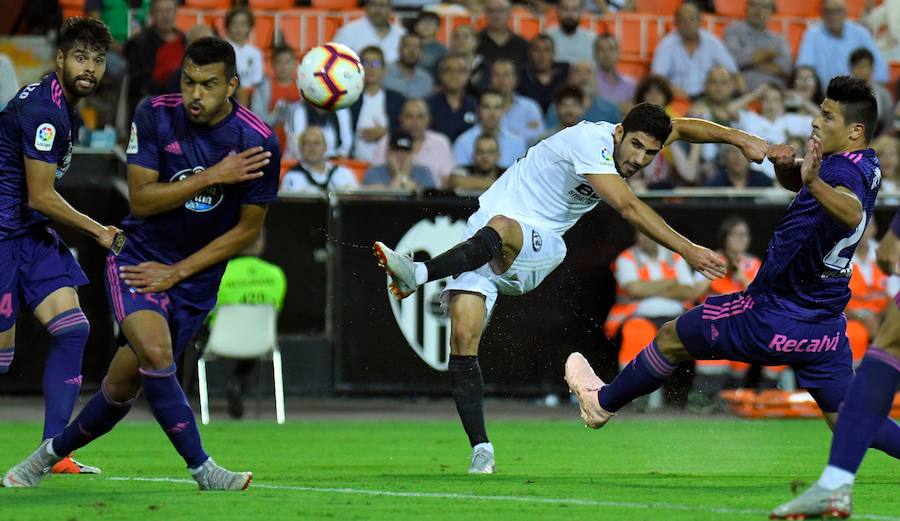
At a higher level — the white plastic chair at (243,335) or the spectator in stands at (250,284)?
the spectator in stands at (250,284)

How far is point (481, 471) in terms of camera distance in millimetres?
8766

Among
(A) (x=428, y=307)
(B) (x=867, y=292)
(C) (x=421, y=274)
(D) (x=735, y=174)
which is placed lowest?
(A) (x=428, y=307)

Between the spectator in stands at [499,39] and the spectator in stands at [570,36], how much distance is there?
593mm

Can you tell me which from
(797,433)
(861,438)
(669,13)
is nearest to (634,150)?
(861,438)

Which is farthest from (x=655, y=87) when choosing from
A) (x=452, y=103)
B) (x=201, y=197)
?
(x=201, y=197)

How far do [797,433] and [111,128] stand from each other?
7.42 meters

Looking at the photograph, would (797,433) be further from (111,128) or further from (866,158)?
(111,128)

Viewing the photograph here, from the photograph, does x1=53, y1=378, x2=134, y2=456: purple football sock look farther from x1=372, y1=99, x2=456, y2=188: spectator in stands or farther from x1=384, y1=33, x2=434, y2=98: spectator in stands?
x1=384, y1=33, x2=434, y2=98: spectator in stands

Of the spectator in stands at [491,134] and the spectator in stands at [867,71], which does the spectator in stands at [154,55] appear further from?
the spectator in stands at [867,71]

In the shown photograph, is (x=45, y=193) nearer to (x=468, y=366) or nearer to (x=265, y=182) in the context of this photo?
(x=265, y=182)

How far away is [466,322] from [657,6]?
11.0 m

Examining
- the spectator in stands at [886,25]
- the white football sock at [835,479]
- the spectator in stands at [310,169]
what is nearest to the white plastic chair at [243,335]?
the spectator in stands at [310,169]

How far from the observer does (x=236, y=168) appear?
7.21 meters

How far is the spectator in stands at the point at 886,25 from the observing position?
19466 millimetres
